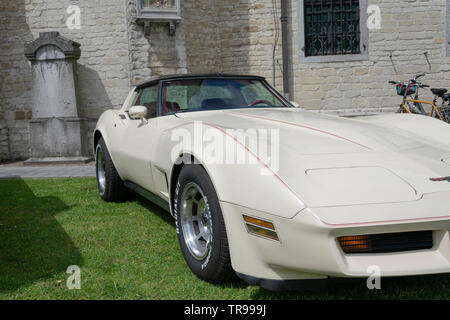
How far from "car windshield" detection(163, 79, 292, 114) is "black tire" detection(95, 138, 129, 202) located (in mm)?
1255

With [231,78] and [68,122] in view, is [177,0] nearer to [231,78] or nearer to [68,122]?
[68,122]

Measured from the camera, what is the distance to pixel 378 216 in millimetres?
1956

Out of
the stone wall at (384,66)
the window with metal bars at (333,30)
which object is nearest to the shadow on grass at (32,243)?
the stone wall at (384,66)

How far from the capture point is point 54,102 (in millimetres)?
10516

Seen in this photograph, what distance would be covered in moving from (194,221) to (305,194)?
3.32 ft

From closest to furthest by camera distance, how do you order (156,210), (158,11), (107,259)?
(107,259)
(156,210)
(158,11)

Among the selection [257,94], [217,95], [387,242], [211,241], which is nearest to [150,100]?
[217,95]

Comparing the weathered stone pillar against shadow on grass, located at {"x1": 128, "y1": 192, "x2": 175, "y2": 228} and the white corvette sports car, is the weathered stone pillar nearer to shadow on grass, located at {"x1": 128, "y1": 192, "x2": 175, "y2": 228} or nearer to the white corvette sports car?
shadow on grass, located at {"x1": 128, "y1": 192, "x2": 175, "y2": 228}

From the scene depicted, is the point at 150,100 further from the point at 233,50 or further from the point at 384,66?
the point at 384,66

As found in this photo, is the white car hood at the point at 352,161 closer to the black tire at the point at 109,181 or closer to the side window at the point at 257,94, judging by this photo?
the side window at the point at 257,94

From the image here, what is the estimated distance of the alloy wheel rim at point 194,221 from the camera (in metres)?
2.73

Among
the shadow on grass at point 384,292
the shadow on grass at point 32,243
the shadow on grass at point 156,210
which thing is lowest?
the shadow on grass at point 156,210

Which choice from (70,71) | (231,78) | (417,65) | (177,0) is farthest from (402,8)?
(231,78)

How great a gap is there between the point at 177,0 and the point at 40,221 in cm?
788
